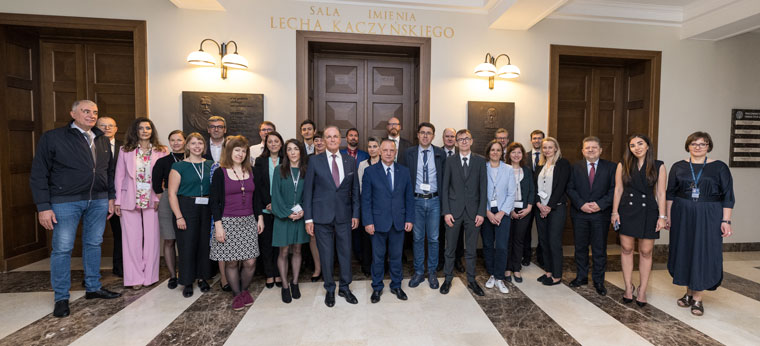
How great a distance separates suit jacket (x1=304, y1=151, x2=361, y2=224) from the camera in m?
3.17

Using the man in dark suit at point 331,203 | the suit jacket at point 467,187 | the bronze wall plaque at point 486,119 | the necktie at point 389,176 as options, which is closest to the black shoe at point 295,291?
the man in dark suit at point 331,203

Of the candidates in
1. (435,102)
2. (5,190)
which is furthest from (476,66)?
(5,190)

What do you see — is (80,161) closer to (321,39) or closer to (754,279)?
(321,39)

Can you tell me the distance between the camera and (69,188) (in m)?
→ 3.15

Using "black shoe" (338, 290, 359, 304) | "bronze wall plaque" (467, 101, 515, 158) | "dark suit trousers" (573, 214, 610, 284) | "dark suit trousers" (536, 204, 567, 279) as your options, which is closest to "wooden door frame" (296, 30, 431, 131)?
"bronze wall plaque" (467, 101, 515, 158)

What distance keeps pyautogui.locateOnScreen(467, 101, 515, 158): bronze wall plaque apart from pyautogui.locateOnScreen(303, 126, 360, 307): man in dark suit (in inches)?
92.8

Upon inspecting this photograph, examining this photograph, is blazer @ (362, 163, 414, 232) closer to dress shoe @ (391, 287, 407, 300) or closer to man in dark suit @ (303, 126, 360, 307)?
man in dark suit @ (303, 126, 360, 307)

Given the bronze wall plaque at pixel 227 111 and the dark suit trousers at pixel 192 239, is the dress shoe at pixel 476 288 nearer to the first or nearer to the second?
the dark suit trousers at pixel 192 239

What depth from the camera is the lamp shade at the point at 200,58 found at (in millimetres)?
4145

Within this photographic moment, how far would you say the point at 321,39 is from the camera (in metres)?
4.68

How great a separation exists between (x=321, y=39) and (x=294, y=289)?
3290mm

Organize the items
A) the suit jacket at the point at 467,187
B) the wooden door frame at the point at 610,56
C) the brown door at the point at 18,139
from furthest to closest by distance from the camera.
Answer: the wooden door frame at the point at 610,56 < the brown door at the point at 18,139 < the suit jacket at the point at 467,187

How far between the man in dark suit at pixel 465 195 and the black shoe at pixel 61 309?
3.55 metres

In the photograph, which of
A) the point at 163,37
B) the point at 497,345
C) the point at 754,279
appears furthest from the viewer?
the point at 163,37
